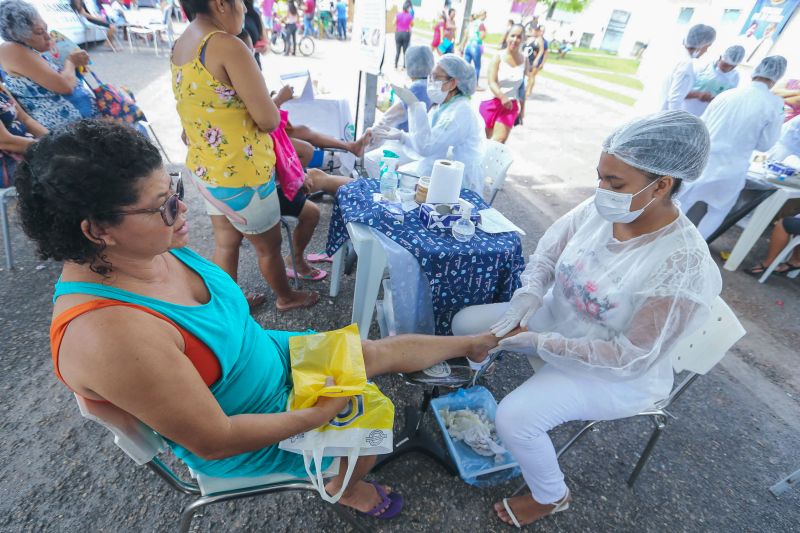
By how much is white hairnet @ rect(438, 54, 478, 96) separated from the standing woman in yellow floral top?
1595mm

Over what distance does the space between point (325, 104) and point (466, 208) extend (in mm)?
2802

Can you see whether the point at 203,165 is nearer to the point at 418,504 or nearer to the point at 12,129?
the point at 12,129

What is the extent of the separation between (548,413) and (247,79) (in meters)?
1.85

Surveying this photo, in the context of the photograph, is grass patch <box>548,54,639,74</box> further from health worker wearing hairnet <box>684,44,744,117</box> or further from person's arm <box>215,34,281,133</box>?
person's arm <box>215,34,281,133</box>

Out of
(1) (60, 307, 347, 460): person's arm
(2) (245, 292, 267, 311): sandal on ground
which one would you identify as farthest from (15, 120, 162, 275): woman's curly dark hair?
(2) (245, 292, 267, 311): sandal on ground

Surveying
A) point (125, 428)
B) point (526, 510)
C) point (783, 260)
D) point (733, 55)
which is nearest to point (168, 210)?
point (125, 428)

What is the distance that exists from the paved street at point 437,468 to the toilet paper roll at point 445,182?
1.04m

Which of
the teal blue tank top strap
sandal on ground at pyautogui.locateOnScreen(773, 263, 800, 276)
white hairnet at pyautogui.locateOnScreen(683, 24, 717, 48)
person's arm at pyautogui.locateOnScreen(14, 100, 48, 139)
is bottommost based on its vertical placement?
sandal on ground at pyautogui.locateOnScreen(773, 263, 800, 276)

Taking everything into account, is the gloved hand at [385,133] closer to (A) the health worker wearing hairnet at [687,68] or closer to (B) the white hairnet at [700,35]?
(A) the health worker wearing hairnet at [687,68]

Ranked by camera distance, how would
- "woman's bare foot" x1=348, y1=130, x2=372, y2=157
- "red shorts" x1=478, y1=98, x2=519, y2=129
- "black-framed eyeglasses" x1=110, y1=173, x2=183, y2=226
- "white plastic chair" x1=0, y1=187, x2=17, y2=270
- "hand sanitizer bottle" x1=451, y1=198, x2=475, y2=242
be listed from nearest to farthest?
"black-framed eyeglasses" x1=110, y1=173, x2=183, y2=226 → "hand sanitizer bottle" x1=451, y1=198, x2=475, y2=242 → "white plastic chair" x1=0, y1=187, x2=17, y2=270 → "woman's bare foot" x1=348, y1=130, x2=372, y2=157 → "red shorts" x1=478, y1=98, x2=519, y2=129

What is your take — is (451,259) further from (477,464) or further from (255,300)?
(255,300)

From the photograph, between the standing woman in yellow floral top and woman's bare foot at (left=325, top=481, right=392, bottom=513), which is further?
the standing woman in yellow floral top

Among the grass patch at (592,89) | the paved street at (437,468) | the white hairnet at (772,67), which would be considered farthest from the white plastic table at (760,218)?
the grass patch at (592,89)

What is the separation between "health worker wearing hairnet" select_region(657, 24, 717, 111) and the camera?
4137mm
